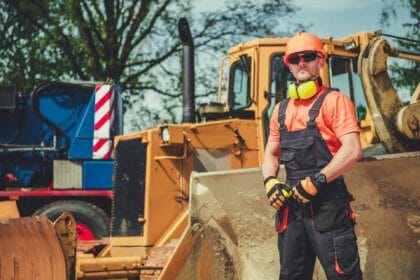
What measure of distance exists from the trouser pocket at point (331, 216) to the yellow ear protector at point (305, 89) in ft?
1.91

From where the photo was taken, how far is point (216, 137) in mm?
6629

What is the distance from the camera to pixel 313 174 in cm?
370

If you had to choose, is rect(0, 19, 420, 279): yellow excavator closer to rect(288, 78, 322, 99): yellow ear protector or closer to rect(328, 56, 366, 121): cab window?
rect(328, 56, 366, 121): cab window

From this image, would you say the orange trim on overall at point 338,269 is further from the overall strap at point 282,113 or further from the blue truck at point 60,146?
the blue truck at point 60,146

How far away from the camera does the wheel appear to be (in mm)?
9539

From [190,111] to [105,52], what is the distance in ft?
38.4

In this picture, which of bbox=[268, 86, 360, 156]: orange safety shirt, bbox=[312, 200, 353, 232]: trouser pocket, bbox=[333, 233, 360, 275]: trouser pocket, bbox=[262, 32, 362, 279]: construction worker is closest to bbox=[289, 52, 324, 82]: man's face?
bbox=[262, 32, 362, 279]: construction worker

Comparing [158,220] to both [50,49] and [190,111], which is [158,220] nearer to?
[190,111]

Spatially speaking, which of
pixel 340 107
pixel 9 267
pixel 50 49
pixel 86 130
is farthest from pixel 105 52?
pixel 340 107

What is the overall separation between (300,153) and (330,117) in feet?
0.82

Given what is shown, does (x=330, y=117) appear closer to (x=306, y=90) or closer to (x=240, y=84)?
(x=306, y=90)

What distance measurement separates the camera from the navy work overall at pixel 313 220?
3574 millimetres

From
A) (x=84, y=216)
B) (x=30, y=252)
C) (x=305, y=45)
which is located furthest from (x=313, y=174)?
(x=84, y=216)

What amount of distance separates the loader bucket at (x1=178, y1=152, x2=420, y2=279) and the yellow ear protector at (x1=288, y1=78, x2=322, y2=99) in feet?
3.17
